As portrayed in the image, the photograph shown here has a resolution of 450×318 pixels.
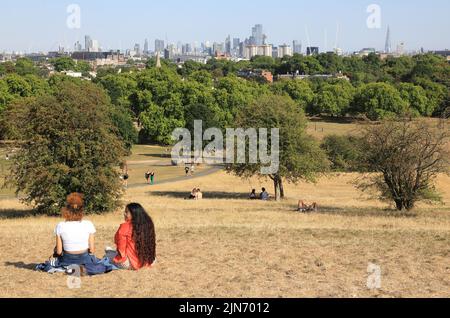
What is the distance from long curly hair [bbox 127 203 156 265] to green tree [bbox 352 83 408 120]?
95.7 metres

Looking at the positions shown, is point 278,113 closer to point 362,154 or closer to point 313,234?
point 362,154

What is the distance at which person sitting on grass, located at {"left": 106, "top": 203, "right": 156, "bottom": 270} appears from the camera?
40.8 feet

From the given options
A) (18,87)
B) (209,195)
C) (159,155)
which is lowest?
(159,155)

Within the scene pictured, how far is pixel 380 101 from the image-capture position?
108562 millimetres

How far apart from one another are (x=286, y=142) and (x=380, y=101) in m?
72.3

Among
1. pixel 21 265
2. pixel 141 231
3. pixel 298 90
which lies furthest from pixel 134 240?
pixel 298 90

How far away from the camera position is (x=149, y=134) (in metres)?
86.6

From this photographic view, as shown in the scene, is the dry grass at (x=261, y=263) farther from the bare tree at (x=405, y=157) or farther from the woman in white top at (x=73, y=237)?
the bare tree at (x=405, y=157)

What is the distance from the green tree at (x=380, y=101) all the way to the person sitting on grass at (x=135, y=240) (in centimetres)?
9567

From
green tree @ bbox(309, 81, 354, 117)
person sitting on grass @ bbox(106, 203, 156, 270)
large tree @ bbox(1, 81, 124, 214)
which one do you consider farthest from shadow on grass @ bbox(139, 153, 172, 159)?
person sitting on grass @ bbox(106, 203, 156, 270)

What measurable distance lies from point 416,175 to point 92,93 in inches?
587

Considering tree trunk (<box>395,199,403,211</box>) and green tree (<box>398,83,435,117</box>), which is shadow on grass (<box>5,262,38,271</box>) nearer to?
tree trunk (<box>395,199,403,211</box>)

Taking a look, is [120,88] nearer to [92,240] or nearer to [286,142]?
[286,142]

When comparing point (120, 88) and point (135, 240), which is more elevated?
point (120, 88)
